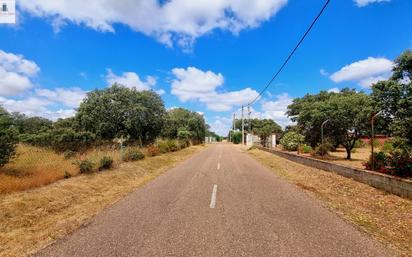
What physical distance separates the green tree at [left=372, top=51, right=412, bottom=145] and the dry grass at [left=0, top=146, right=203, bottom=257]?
1023 cm

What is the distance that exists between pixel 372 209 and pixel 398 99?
6058 mm

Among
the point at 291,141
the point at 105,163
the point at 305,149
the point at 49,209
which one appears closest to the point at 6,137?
the point at 49,209

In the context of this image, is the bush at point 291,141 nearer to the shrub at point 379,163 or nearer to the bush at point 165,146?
the bush at point 165,146

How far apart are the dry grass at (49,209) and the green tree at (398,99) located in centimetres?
1023

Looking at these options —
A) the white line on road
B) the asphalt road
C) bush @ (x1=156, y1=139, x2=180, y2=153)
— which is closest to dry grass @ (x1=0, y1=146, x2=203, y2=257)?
the asphalt road

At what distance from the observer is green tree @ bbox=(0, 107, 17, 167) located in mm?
9656

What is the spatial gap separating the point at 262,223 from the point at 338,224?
1611 millimetres

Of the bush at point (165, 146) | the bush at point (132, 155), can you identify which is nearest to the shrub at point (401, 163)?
the bush at point (132, 155)

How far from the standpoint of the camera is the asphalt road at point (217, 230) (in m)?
4.43

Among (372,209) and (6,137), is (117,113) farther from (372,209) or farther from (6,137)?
(372,209)

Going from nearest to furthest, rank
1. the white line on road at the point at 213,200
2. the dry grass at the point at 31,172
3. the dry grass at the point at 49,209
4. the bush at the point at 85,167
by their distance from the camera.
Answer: the dry grass at the point at 49,209, the white line on road at the point at 213,200, the dry grass at the point at 31,172, the bush at the point at 85,167

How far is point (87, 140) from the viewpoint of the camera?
22.4 metres

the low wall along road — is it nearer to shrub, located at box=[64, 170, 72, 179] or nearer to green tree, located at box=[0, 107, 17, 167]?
shrub, located at box=[64, 170, 72, 179]

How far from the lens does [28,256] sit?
4332 mm
